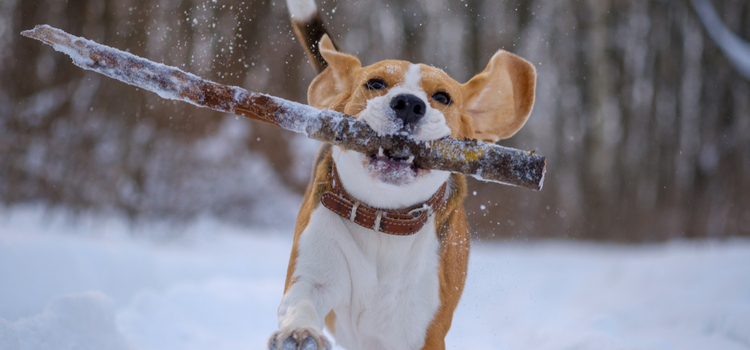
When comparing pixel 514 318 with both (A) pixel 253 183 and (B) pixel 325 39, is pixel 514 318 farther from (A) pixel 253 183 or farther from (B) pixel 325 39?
(A) pixel 253 183

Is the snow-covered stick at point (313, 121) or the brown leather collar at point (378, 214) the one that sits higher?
the snow-covered stick at point (313, 121)

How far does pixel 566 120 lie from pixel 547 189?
3.22 ft

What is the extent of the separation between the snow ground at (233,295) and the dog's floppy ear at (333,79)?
1.13 m

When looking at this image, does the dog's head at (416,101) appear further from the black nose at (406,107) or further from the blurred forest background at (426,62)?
the blurred forest background at (426,62)

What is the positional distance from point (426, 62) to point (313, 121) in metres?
4.77

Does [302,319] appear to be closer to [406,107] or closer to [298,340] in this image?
[298,340]

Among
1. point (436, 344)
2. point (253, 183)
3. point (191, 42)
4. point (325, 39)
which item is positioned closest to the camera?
point (436, 344)

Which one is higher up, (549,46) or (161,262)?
(549,46)

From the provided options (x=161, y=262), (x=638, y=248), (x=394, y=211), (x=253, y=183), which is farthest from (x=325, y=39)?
(x=638, y=248)

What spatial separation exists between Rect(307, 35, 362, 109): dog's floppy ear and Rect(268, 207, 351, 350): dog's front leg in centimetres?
54

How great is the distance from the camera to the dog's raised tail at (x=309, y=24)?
2902mm

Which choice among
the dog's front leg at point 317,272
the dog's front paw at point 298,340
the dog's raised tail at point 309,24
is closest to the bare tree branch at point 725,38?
the dog's raised tail at point 309,24

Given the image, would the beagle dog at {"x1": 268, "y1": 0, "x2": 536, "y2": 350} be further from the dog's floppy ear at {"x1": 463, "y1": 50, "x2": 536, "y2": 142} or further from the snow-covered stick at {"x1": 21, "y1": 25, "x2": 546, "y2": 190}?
the dog's floppy ear at {"x1": 463, "y1": 50, "x2": 536, "y2": 142}

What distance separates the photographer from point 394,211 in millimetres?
1974
